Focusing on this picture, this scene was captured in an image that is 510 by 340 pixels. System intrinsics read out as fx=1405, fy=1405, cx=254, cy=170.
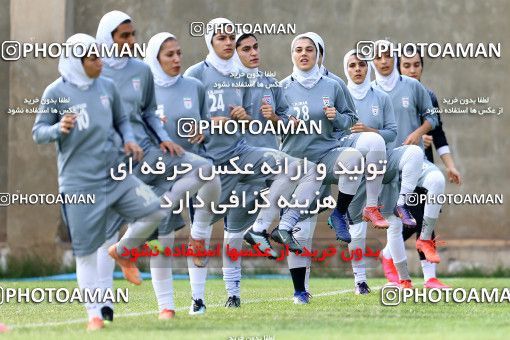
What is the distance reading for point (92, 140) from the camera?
8.99 metres

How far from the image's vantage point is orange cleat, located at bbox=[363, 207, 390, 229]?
12023 millimetres

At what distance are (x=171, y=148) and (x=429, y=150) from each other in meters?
4.84

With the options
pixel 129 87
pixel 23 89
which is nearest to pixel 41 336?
pixel 129 87

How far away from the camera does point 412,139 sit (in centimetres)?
1318

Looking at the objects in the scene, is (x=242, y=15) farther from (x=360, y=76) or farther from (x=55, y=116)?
(x=55, y=116)

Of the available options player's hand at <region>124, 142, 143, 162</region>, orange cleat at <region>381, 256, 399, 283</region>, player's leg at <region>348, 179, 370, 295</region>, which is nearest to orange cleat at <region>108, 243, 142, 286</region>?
player's hand at <region>124, 142, 143, 162</region>

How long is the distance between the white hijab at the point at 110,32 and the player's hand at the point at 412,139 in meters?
3.93

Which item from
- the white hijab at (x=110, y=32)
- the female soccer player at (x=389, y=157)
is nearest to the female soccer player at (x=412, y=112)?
the female soccer player at (x=389, y=157)

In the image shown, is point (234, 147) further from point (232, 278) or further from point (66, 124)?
point (66, 124)

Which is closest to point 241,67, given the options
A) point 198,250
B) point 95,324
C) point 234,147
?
point 234,147

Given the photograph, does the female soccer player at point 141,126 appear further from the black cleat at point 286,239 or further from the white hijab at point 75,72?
the black cleat at point 286,239

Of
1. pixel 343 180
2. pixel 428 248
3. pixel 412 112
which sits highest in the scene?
pixel 412 112

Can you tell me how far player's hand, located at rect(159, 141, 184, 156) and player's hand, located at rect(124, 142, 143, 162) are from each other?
68cm

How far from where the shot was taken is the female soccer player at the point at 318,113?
38.4ft
